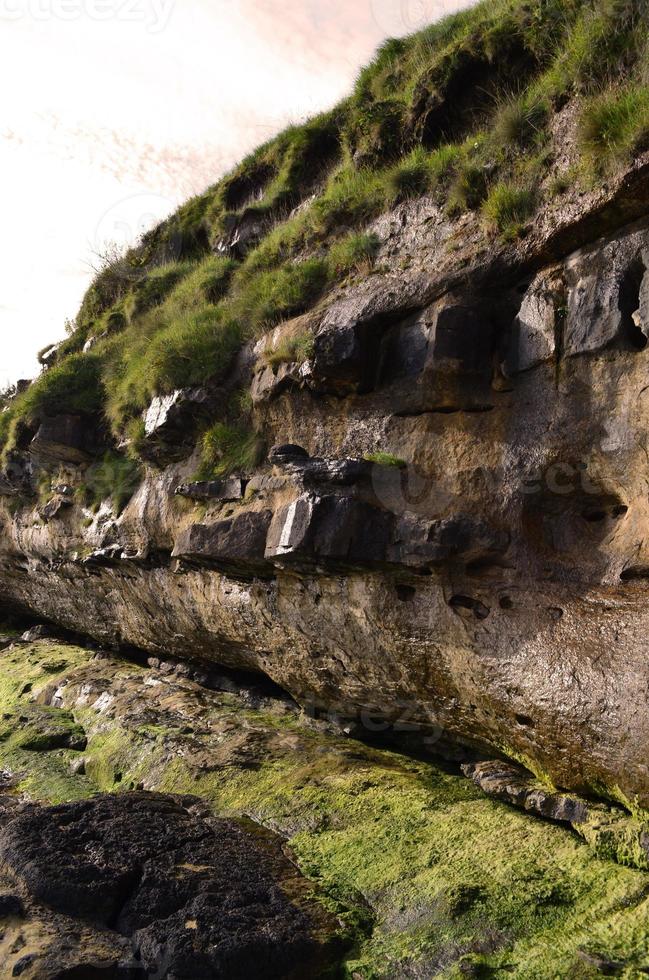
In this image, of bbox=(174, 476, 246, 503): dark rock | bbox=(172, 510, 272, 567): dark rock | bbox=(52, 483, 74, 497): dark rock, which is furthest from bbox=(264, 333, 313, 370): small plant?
bbox=(52, 483, 74, 497): dark rock

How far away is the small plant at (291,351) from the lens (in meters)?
8.14

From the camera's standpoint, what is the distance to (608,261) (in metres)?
6.05

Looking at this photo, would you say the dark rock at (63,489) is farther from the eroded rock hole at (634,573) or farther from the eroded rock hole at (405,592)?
the eroded rock hole at (634,573)

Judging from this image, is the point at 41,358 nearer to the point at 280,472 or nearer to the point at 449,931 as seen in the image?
the point at 280,472

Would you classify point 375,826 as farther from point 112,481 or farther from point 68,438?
point 68,438

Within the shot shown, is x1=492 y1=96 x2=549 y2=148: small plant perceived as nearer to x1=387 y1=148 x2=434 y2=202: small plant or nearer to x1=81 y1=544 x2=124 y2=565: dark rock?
x1=387 y1=148 x2=434 y2=202: small plant

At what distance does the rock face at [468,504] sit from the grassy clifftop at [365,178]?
1.75ft

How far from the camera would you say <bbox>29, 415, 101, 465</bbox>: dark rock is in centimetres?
1319

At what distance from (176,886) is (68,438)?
959 centimetres

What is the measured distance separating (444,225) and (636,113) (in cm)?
241

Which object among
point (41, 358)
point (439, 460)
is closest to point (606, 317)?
point (439, 460)

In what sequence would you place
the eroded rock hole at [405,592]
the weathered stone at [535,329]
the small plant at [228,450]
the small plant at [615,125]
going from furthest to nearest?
the small plant at [228,450] < the eroded rock hole at [405,592] < the weathered stone at [535,329] < the small plant at [615,125]

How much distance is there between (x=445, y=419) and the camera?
24.1ft

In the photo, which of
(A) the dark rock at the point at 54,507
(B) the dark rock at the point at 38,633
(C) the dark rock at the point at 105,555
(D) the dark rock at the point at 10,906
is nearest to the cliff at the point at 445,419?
(C) the dark rock at the point at 105,555
